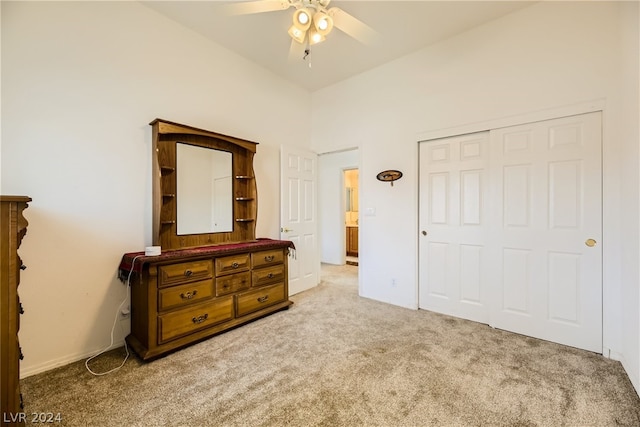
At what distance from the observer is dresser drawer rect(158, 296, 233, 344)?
2221mm

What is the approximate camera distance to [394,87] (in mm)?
3459

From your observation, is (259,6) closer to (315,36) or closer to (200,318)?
(315,36)

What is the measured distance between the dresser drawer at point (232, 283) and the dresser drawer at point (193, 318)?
0.26ft

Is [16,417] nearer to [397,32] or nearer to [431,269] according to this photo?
[431,269]

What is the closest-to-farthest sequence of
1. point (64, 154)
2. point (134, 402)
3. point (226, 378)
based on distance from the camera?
point (134, 402), point (226, 378), point (64, 154)

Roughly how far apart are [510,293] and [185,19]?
429cm

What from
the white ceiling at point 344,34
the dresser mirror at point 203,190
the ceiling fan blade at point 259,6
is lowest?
the dresser mirror at point 203,190

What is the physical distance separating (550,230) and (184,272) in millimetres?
3333

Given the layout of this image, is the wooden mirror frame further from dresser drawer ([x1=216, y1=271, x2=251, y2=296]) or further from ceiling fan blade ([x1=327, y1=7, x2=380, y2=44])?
ceiling fan blade ([x1=327, y1=7, x2=380, y2=44])

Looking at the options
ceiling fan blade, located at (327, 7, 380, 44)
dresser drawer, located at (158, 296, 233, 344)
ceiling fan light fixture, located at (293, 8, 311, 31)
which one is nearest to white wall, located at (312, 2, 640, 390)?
ceiling fan blade, located at (327, 7, 380, 44)

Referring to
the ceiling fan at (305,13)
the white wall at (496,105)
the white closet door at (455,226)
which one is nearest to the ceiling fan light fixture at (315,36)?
the ceiling fan at (305,13)

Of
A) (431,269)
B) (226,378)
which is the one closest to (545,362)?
(431,269)

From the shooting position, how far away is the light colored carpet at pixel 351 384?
1.56 meters

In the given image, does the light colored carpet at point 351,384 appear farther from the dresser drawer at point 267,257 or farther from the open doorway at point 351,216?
the open doorway at point 351,216
